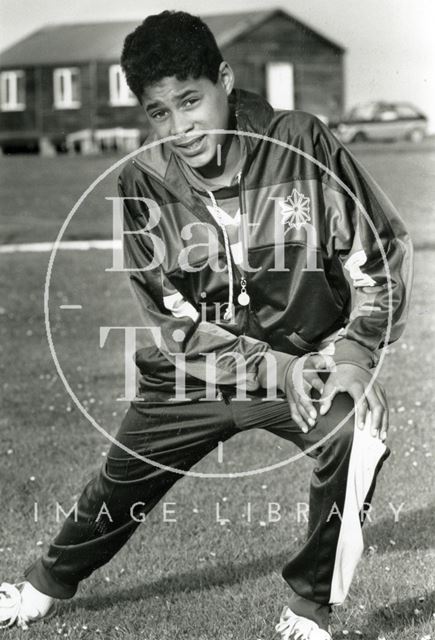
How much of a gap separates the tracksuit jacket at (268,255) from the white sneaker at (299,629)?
72 cm

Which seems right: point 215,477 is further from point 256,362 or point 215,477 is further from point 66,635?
point 256,362

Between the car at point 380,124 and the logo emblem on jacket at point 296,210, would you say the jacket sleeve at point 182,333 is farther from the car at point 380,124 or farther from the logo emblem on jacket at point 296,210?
the car at point 380,124

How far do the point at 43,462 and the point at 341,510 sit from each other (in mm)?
2923

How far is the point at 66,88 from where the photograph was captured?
1148 inches

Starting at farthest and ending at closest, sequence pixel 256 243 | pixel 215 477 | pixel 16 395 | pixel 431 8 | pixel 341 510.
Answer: pixel 16 395
pixel 215 477
pixel 431 8
pixel 256 243
pixel 341 510

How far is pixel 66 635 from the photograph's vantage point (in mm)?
3920

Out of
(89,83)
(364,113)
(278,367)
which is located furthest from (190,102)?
(89,83)

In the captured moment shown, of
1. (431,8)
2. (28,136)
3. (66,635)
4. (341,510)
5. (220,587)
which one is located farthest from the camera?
(28,136)

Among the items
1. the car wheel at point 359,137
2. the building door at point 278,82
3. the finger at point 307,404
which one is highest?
the finger at point 307,404

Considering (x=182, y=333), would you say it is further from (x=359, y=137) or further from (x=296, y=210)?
(x=359, y=137)

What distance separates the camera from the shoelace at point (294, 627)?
3490mm

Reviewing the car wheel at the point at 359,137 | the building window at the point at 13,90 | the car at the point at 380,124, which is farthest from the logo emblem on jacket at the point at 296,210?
the building window at the point at 13,90

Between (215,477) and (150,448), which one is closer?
(150,448)

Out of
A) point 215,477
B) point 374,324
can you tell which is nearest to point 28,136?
point 215,477
